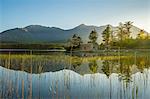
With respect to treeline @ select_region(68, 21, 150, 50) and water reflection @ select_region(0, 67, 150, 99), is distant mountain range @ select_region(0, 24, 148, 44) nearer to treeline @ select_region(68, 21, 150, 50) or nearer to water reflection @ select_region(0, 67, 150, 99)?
treeline @ select_region(68, 21, 150, 50)

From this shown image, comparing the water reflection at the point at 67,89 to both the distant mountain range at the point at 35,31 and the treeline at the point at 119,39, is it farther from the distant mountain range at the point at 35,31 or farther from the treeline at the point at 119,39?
the treeline at the point at 119,39

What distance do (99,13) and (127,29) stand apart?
308 inches

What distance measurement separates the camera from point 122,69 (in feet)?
18.0

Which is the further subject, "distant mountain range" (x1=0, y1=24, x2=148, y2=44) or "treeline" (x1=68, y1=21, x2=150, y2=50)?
"distant mountain range" (x1=0, y1=24, x2=148, y2=44)

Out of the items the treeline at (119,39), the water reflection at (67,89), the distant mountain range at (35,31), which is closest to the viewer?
the water reflection at (67,89)

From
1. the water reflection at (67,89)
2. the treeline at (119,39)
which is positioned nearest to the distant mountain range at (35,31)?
the treeline at (119,39)

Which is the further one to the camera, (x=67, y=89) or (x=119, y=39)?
(x=119, y=39)

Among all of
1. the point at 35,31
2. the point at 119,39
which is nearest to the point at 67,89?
the point at 119,39

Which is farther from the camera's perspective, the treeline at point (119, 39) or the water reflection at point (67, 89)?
the treeline at point (119, 39)

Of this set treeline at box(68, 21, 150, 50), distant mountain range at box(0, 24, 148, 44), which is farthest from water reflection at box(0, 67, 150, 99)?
treeline at box(68, 21, 150, 50)

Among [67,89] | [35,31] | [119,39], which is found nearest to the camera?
[67,89]

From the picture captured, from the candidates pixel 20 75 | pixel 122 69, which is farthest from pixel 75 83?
pixel 122 69

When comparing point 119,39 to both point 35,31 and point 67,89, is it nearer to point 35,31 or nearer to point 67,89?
point 67,89

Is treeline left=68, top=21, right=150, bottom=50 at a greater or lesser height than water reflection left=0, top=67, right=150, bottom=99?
greater
